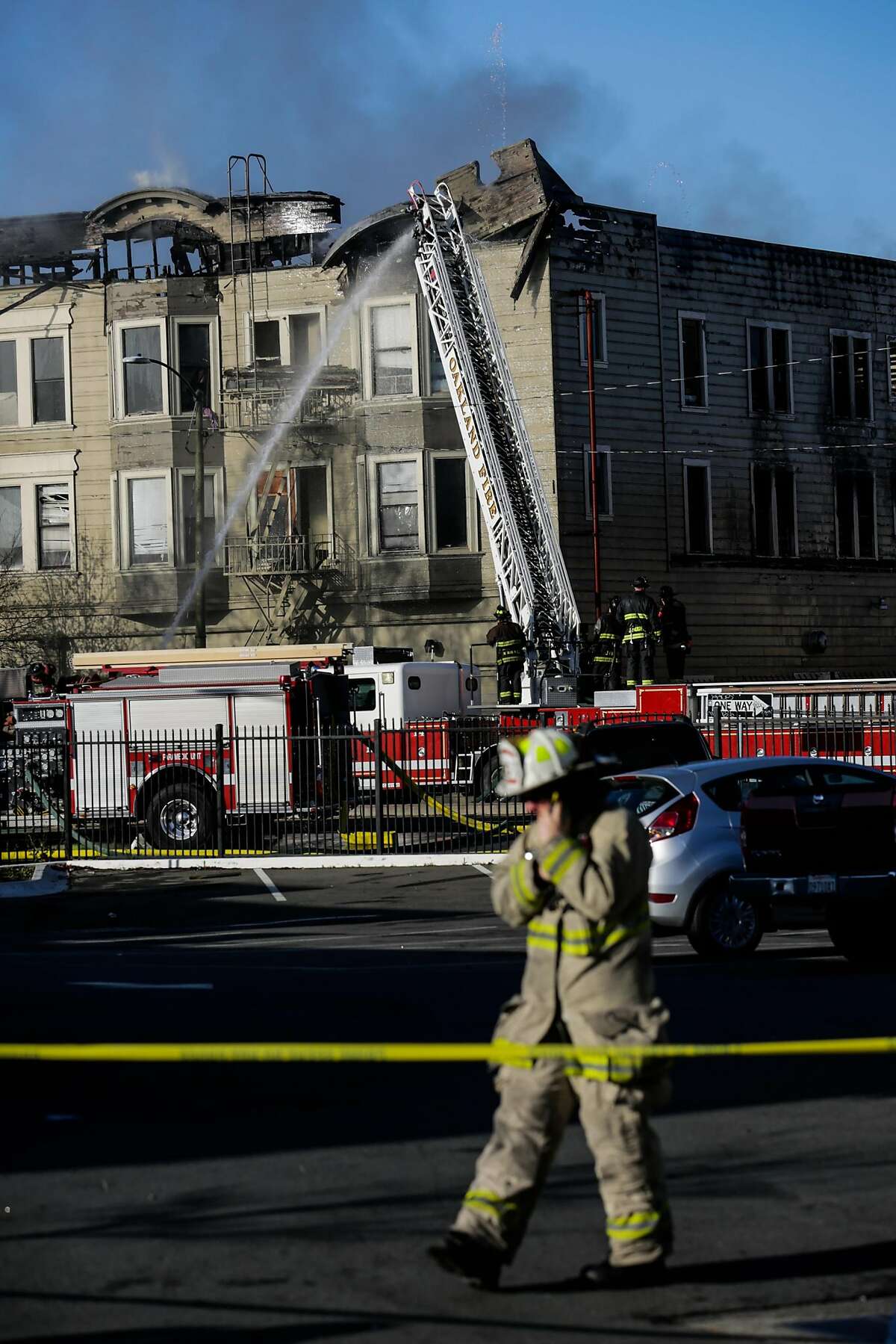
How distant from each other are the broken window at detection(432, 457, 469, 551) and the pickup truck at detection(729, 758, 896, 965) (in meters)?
22.0

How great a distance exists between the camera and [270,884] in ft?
67.1

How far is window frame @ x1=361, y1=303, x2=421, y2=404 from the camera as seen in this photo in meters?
34.8

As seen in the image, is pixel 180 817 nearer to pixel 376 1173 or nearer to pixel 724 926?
pixel 724 926

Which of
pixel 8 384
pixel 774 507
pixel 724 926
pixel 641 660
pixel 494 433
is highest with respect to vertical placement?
pixel 8 384

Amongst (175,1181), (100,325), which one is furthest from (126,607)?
(175,1181)

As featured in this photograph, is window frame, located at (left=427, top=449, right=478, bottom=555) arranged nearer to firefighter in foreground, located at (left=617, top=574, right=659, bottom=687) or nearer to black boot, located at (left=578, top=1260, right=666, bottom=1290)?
firefighter in foreground, located at (left=617, top=574, right=659, bottom=687)

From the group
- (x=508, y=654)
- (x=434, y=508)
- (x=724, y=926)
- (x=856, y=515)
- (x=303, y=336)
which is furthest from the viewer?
(x=856, y=515)

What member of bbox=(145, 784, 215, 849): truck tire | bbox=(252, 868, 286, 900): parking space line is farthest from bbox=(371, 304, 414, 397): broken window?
bbox=(252, 868, 286, 900): parking space line

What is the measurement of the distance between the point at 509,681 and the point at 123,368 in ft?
43.9

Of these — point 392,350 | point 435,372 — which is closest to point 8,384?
point 392,350

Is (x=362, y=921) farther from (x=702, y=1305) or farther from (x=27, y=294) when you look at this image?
(x=27, y=294)

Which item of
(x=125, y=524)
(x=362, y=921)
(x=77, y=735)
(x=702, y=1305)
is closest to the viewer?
(x=702, y=1305)

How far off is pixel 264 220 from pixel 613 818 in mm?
32792

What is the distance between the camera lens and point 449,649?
34531 millimetres
